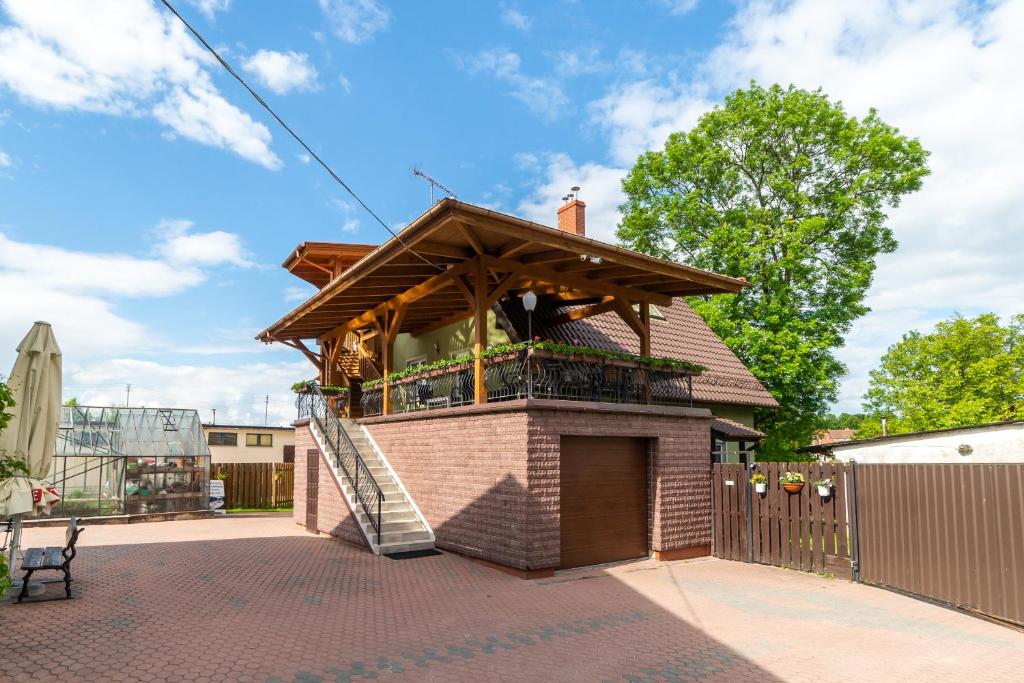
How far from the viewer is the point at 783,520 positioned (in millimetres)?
10812

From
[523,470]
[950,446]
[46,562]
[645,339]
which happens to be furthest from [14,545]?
[950,446]

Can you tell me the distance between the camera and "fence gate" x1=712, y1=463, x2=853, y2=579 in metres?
10.0

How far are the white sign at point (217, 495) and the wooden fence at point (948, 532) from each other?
18.3m

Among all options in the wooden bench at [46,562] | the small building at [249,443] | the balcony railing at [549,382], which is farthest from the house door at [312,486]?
the small building at [249,443]

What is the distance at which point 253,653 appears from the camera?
6.05m

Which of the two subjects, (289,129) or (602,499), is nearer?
(289,129)

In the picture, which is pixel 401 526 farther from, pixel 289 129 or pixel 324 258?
pixel 324 258

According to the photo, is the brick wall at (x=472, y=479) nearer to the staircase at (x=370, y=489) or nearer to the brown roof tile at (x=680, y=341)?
the staircase at (x=370, y=489)

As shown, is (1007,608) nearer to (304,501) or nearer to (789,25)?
(789,25)

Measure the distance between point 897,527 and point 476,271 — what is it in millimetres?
7546

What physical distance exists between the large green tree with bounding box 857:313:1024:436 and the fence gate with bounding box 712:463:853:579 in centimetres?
1928

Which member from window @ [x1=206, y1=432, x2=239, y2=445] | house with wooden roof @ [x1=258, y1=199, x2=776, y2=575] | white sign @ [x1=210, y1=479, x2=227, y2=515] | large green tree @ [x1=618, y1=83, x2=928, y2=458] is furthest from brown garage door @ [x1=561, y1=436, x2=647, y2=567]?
window @ [x1=206, y1=432, x2=239, y2=445]

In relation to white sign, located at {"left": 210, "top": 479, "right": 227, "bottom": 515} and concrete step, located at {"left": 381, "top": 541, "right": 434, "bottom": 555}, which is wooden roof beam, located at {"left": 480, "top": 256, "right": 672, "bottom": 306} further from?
white sign, located at {"left": 210, "top": 479, "right": 227, "bottom": 515}

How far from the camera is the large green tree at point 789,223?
71.5 ft
